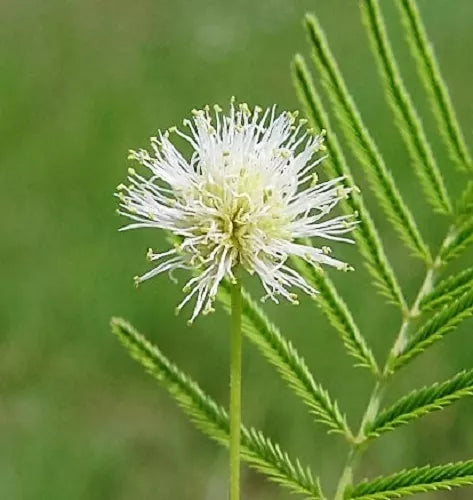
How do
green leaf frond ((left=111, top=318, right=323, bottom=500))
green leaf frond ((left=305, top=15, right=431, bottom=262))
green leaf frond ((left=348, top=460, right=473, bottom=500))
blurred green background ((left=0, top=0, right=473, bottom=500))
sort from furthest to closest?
1. blurred green background ((left=0, top=0, right=473, bottom=500))
2. green leaf frond ((left=305, top=15, right=431, bottom=262))
3. green leaf frond ((left=111, top=318, right=323, bottom=500))
4. green leaf frond ((left=348, top=460, right=473, bottom=500))

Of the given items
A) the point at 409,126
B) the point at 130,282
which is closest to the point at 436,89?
the point at 409,126

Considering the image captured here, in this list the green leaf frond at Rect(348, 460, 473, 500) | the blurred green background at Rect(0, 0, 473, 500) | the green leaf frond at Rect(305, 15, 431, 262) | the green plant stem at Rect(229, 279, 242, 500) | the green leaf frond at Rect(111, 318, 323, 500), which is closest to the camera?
the green plant stem at Rect(229, 279, 242, 500)

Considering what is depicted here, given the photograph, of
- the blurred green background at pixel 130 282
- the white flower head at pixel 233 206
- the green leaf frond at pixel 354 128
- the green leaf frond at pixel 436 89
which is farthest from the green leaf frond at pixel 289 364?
the blurred green background at pixel 130 282

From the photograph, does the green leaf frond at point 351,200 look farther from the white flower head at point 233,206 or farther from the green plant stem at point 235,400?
the green plant stem at point 235,400

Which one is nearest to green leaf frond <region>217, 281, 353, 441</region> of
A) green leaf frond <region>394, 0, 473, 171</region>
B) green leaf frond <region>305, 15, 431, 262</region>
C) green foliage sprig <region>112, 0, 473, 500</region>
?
green foliage sprig <region>112, 0, 473, 500</region>

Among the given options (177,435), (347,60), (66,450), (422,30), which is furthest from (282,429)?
(422,30)

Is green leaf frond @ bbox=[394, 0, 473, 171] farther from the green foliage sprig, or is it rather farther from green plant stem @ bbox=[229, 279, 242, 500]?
green plant stem @ bbox=[229, 279, 242, 500]

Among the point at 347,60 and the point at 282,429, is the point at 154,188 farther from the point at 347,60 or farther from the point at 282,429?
the point at 347,60
